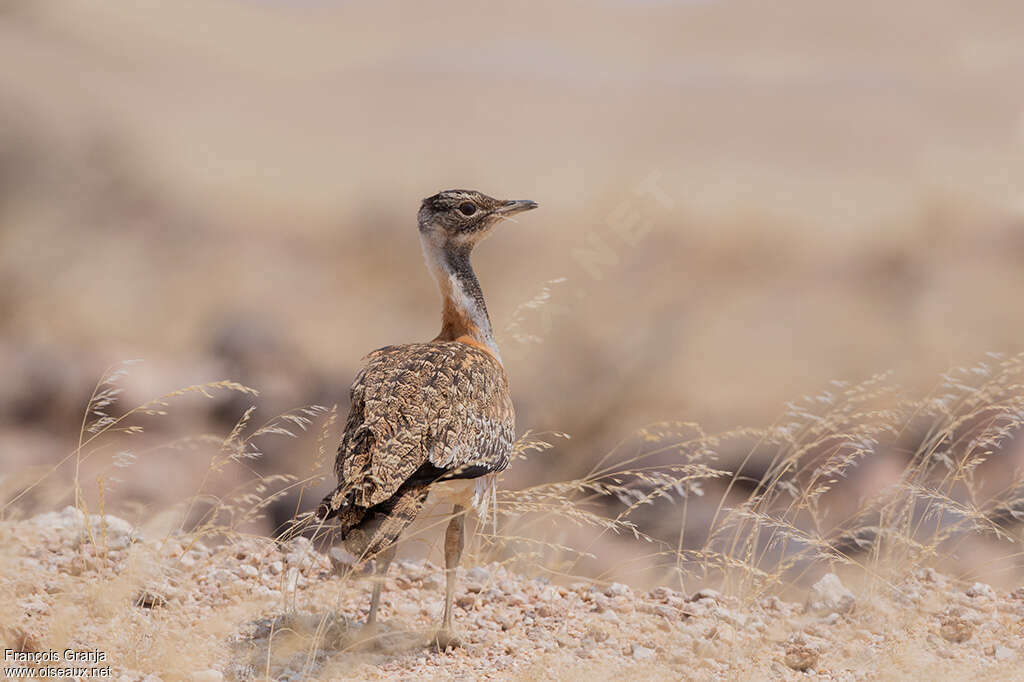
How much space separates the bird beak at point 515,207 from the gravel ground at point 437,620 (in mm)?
2387

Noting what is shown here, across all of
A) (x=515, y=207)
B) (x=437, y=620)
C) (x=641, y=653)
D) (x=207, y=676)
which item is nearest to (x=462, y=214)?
(x=515, y=207)

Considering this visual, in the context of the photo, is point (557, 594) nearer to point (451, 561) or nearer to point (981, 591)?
point (451, 561)

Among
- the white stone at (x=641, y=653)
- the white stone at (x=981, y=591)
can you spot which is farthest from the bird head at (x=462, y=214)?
the white stone at (x=981, y=591)

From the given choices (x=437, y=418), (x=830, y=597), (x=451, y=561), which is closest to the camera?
(x=437, y=418)

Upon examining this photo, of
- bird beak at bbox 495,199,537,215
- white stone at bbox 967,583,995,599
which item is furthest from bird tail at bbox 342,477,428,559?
white stone at bbox 967,583,995,599

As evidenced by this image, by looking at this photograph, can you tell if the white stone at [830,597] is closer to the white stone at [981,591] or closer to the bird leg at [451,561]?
the white stone at [981,591]

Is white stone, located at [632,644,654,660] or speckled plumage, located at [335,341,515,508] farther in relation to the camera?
white stone, located at [632,644,654,660]

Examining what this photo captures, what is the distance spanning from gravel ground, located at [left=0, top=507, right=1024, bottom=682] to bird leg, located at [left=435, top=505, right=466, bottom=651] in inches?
4.0

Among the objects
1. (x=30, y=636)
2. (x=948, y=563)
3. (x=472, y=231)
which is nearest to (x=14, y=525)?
(x=30, y=636)

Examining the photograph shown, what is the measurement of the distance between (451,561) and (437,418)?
0.99 metres

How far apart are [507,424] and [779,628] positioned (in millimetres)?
1896

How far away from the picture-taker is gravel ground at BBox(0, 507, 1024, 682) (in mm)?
4441

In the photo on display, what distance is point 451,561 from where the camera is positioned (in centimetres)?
532

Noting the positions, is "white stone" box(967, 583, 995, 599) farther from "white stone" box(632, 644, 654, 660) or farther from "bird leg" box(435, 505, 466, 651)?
"bird leg" box(435, 505, 466, 651)
